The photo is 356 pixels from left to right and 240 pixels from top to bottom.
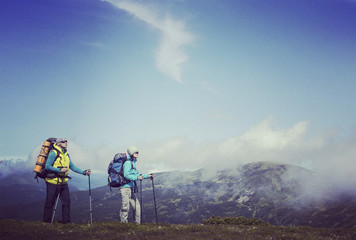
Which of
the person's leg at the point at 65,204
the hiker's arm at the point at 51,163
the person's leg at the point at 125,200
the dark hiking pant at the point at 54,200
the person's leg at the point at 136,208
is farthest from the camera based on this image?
the person's leg at the point at 136,208

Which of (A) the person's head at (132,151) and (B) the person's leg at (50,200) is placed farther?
(A) the person's head at (132,151)

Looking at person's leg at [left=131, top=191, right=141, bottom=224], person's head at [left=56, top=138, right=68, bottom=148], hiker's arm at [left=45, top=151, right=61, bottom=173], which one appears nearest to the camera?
hiker's arm at [left=45, top=151, right=61, bottom=173]

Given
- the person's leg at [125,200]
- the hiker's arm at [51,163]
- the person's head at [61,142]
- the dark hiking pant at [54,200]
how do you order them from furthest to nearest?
the person's leg at [125,200] → the person's head at [61,142] → the dark hiking pant at [54,200] → the hiker's arm at [51,163]

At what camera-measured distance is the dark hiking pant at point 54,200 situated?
465 inches

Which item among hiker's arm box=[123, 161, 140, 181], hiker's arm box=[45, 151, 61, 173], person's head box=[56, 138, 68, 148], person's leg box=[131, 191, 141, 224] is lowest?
person's leg box=[131, 191, 141, 224]

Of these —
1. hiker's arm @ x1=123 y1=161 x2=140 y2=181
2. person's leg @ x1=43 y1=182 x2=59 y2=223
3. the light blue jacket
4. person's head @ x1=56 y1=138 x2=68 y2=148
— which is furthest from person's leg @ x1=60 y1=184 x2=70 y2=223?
hiker's arm @ x1=123 y1=161 x2=140 y2=181

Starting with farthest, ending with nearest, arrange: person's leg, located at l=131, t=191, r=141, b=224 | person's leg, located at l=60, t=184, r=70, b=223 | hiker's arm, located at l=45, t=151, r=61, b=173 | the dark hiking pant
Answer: person's leg, located at l=131, t=191, r=141, b=224 < person's leg, located at l=60, t=184, r=70, b=223 < the dark hiking pant < hiker's arm, located at l=45, t=151, r=61, b=173

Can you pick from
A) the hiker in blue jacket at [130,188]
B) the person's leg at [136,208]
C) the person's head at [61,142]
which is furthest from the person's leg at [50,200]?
the person's leg at [136,208]

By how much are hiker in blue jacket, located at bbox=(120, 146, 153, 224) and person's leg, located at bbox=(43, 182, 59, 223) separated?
3214 mm

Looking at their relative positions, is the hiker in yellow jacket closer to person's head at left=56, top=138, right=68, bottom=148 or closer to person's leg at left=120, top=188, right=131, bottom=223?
person's head at left=56, top=138, right=68, bottom=148

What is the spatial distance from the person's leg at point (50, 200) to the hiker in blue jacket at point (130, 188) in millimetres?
3214

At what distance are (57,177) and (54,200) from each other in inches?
46.6

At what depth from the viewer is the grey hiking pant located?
12481 millimetres

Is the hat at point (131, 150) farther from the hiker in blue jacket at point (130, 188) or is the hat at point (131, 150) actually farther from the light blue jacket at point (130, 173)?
the light blue jacket at point (130, 173)
